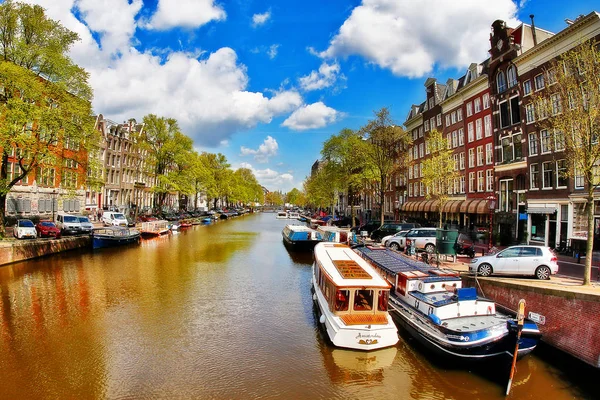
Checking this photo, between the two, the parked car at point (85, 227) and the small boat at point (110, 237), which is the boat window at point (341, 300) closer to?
the small boat at point (110, 237)

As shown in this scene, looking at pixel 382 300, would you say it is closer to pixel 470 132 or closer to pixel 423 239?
pixel 423 239

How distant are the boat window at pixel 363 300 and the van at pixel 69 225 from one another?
3635 cm

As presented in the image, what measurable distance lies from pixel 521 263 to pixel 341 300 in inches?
413

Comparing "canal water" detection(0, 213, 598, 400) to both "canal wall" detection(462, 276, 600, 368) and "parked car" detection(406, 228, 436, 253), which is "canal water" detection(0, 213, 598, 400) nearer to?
"canal wall" detection(462, 276, 600, 368)

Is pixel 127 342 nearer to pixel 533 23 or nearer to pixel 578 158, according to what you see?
pixel 578 158

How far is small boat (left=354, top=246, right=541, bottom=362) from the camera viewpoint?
1328 cm

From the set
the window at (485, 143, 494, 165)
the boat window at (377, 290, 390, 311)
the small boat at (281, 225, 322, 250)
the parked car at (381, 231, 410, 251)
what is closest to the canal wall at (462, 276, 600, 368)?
the boat window at (377, 290, 390, 311)

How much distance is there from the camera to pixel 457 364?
14.3 metres

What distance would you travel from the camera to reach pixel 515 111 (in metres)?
38.8

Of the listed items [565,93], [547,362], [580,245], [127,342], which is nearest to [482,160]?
[580,245]

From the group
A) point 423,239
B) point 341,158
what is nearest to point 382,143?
point 423,239

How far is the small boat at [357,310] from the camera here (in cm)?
1495

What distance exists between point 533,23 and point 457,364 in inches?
1532

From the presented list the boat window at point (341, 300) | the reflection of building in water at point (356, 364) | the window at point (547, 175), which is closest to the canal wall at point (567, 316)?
the reflection of building in water at point (356, 364)
